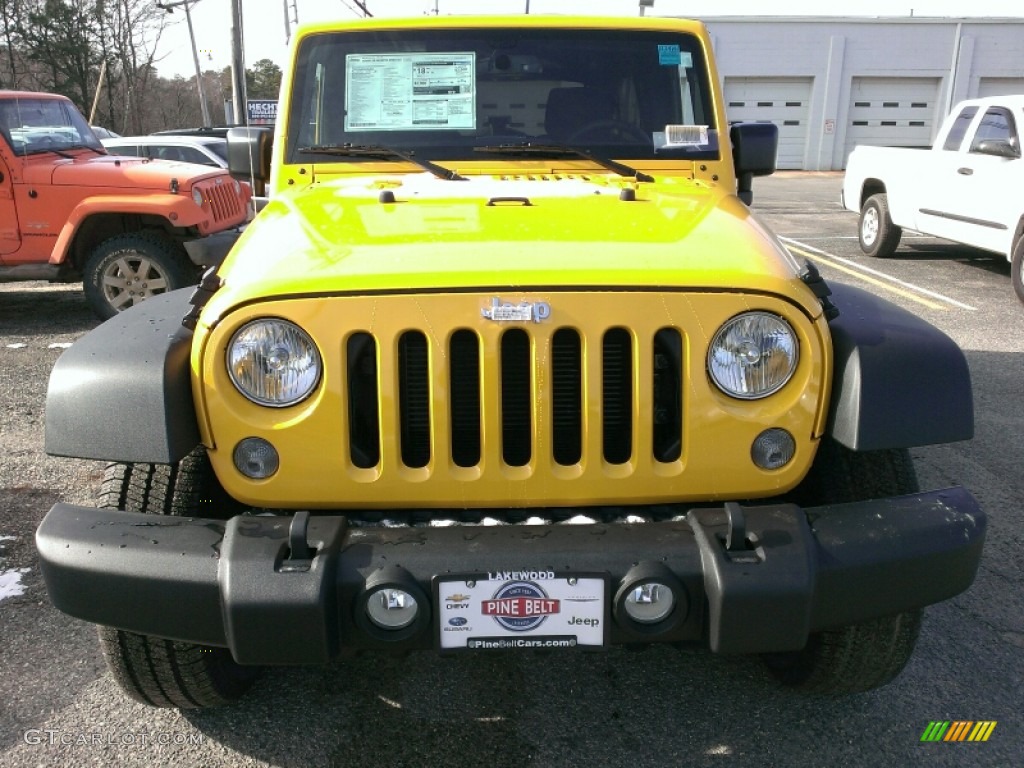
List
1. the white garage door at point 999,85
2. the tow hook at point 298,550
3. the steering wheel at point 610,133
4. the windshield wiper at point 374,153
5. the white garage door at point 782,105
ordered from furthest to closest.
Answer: the white garage door at point 999,85 < the white garage door at point 782,105 < the steering wheel at point 610,133 < the windshield wiper at point 374,153 < the tow hook at point 298,550

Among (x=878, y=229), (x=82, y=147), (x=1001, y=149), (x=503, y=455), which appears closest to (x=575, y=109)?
(x=503, y=455)

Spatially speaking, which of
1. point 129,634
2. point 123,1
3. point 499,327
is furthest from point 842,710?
point 123,1

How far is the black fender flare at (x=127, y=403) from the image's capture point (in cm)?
206

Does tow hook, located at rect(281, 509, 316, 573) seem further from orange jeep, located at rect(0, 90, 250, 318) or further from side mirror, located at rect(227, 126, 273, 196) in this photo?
orange jeep, located at rect(0, 90, 250, 318)

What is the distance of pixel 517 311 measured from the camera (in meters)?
2.05

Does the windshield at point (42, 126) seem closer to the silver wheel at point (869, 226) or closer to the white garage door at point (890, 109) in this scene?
the silver wheel at point (869, 226)

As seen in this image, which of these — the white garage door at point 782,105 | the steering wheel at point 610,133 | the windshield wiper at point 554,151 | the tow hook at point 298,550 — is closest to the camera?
the tow hook at point 298,550

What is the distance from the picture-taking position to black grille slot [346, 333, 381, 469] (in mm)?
2135

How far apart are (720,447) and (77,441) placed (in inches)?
58.6

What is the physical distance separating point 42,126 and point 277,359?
6.98 metres

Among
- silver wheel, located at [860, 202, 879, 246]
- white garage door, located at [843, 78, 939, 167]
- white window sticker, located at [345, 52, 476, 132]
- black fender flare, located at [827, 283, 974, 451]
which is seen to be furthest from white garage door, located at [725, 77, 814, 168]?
black fender flare, located at [827, 283, 974, 451]

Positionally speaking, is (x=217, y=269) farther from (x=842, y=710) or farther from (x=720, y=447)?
(x=842, y=710)

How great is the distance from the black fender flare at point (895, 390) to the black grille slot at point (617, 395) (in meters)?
0.48

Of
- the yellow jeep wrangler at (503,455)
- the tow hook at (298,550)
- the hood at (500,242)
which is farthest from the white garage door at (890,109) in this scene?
the tow hook at (298,550)
